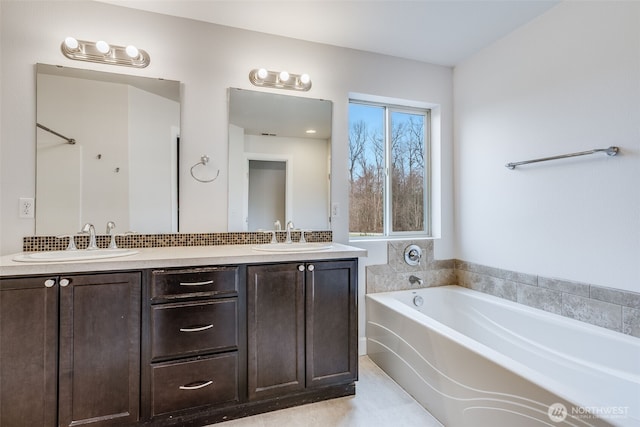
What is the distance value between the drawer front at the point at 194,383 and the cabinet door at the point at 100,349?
0.10m

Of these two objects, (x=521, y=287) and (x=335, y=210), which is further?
(x=335, y=210)

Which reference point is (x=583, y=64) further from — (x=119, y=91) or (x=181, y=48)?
(x=119, y=91)

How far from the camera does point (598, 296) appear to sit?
1759mm

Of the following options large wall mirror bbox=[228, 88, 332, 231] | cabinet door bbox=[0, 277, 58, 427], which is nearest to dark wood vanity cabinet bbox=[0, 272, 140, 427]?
cabinet door bbox=[0, 277, 58, 427]

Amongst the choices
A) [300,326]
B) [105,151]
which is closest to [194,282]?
[300,326]

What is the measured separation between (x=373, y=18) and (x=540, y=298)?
229 centimetres

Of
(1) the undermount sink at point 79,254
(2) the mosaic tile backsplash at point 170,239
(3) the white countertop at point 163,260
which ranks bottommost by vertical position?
(3) the white countertop at point 163,260

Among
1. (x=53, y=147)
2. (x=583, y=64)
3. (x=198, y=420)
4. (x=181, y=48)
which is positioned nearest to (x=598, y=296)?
(x=583, y=64)

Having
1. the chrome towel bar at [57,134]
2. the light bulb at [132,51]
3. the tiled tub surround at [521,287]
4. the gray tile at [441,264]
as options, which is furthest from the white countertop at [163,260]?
the light bulb at [132,51]

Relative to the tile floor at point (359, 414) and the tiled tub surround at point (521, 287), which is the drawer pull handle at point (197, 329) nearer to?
the tile floor at point (359, 414)

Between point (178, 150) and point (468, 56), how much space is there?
8.39 feet

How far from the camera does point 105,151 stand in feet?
6.36

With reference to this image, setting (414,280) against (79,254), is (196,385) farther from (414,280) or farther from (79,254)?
(414,280)

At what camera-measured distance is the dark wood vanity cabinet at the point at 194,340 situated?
154cm
